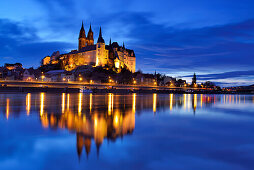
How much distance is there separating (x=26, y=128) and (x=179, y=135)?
19.2 feet

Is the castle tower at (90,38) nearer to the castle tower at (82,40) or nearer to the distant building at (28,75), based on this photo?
the castle tower at (82,40)

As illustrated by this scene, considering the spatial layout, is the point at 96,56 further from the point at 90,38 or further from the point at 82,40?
the point at 90,38

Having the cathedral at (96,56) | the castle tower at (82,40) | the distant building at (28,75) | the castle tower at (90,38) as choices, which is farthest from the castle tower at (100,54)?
the distant building at (28,75)

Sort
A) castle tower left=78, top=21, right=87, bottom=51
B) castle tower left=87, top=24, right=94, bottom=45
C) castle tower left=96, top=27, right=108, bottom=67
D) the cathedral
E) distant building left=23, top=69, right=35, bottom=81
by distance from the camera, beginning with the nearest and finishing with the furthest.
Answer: distant building left=23, top=69, right=35, bottom=81 → castle tower left=96, top=27, right=108, bottom=67 → the cathedral → castle tower left=78, top=21, right=87, bottom=51 → castle tower left=87, top=24, right=94, bottom=45

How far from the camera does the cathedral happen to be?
353ft

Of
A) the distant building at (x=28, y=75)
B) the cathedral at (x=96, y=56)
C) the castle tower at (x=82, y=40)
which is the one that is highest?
the castle tower at (x=82, y=40)

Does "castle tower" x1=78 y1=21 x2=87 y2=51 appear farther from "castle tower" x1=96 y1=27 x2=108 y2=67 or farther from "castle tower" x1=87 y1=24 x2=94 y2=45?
"castle tower" x1=96 y1=27 x2=108 y2=67

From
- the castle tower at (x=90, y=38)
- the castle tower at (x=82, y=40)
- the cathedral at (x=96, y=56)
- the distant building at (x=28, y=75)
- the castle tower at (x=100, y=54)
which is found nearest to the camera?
the distant building at (x=28, y=75)

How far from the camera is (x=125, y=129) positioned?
8.37 meters

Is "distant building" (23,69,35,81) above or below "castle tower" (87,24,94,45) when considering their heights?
below

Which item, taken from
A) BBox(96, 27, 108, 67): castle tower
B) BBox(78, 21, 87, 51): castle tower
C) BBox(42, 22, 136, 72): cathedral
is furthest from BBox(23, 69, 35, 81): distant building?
BBox(78, 21, 87, 51): castle tower

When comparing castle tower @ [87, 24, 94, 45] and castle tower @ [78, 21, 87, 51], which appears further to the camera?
castle tower @ [87, 24, 94, 45]

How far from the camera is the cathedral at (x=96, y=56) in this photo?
10769 cm

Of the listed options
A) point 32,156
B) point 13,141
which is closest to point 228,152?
point 32,156
